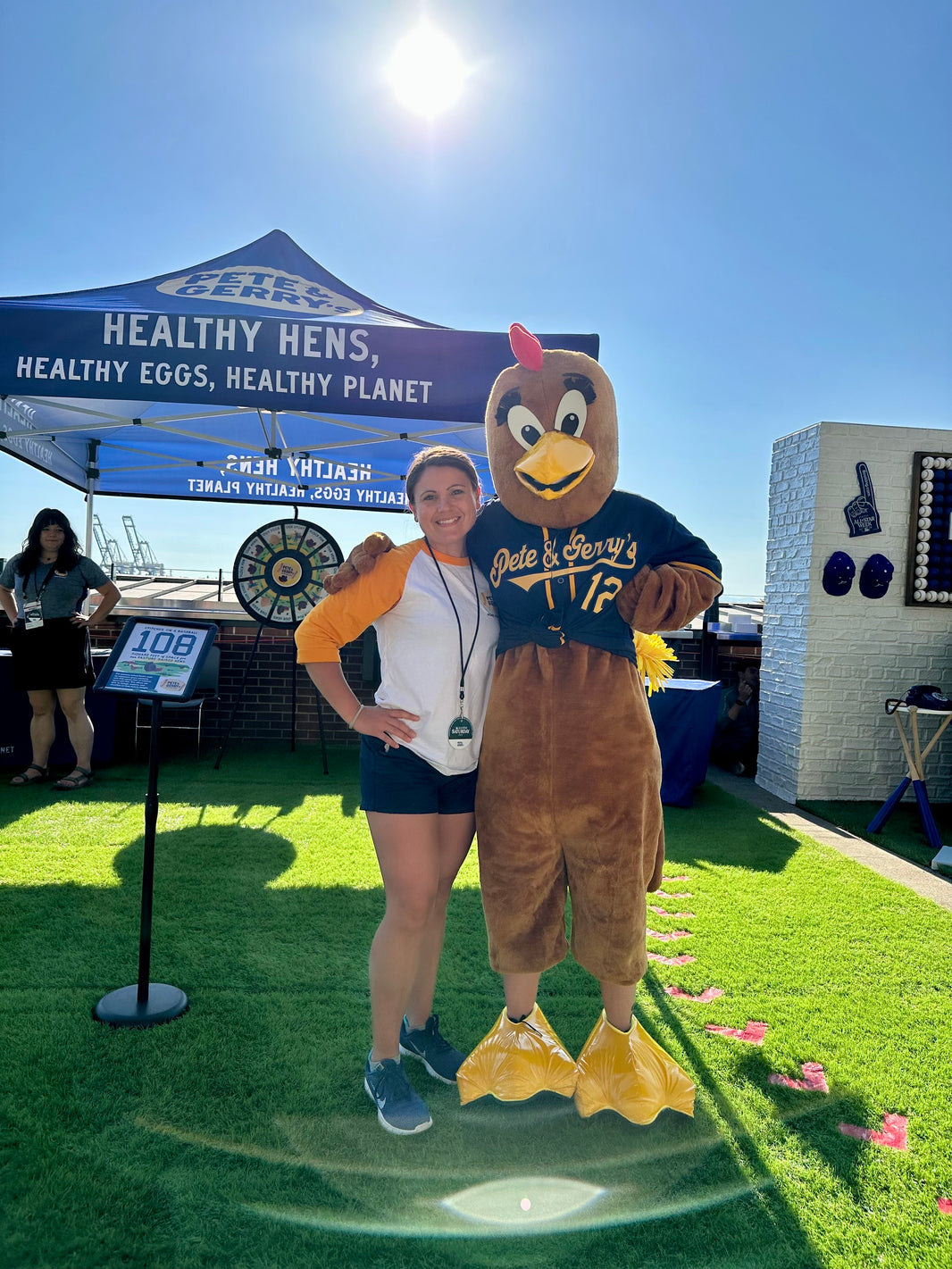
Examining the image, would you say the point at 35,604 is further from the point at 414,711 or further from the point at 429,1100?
the point at 429,1100

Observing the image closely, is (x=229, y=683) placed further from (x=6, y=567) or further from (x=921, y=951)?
(x=921, y=951)

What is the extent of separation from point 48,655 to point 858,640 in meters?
5.32

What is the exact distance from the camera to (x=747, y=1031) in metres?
2.45

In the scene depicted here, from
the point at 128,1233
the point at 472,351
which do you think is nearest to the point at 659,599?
the point at 128,1233

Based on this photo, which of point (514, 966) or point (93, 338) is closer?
point (514, 966)

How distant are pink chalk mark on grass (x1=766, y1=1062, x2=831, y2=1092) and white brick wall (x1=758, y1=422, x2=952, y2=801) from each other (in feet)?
11.3

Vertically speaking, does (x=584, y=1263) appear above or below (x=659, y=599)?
below

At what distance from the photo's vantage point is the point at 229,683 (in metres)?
7.09

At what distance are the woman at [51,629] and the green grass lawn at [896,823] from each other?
15.9ft

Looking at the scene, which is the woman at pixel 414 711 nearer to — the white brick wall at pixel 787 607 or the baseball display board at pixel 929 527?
the white brick wall at pixel 787 607

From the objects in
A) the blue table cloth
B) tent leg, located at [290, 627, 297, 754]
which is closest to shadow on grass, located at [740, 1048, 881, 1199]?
the blue table cloth

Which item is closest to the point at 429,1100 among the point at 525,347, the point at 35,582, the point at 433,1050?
the point at 433,1050

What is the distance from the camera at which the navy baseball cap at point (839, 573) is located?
5.36 m

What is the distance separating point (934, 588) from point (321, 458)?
201 inches
